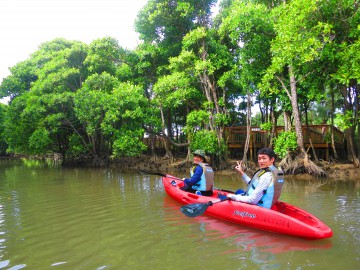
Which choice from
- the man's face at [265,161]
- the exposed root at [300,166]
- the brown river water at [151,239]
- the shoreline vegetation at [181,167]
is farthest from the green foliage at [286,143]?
the man's face at [265,161]

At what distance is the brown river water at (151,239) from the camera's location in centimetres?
330

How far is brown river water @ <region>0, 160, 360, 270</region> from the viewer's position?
10.8 ft

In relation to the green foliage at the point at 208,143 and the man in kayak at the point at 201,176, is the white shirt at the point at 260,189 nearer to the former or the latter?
the man in kayak at the point at 201,176

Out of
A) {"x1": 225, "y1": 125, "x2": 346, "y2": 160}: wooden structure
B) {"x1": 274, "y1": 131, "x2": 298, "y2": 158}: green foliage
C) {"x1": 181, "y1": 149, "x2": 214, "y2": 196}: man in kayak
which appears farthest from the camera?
{"x1": 225, "y1": 125, "x2": 346, "y2": 160}: wooden structure

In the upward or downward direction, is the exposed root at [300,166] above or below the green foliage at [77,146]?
below

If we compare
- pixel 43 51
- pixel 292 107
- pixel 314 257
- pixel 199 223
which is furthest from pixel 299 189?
pixel 43 51

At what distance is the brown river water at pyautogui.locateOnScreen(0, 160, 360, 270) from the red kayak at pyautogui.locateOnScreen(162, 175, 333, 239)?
0.36 feet

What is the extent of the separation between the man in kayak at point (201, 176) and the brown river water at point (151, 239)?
0.66m

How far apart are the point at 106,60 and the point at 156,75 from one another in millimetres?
2949

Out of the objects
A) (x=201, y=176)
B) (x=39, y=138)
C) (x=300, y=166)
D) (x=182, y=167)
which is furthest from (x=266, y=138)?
(x=39, y=138)

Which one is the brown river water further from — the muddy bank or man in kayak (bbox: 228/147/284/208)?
the muddy bank

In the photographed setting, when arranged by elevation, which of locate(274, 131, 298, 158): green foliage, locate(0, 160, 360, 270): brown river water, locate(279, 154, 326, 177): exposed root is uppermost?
locate(274, 131, 298, 158): green foliage

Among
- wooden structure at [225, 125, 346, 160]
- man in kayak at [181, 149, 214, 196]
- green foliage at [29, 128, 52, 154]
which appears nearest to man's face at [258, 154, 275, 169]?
man in kayak at [181, 149, 214, 196]

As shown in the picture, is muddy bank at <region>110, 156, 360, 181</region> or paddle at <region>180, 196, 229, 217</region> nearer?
paddle at <region>180, 196, 229, 217</region>
